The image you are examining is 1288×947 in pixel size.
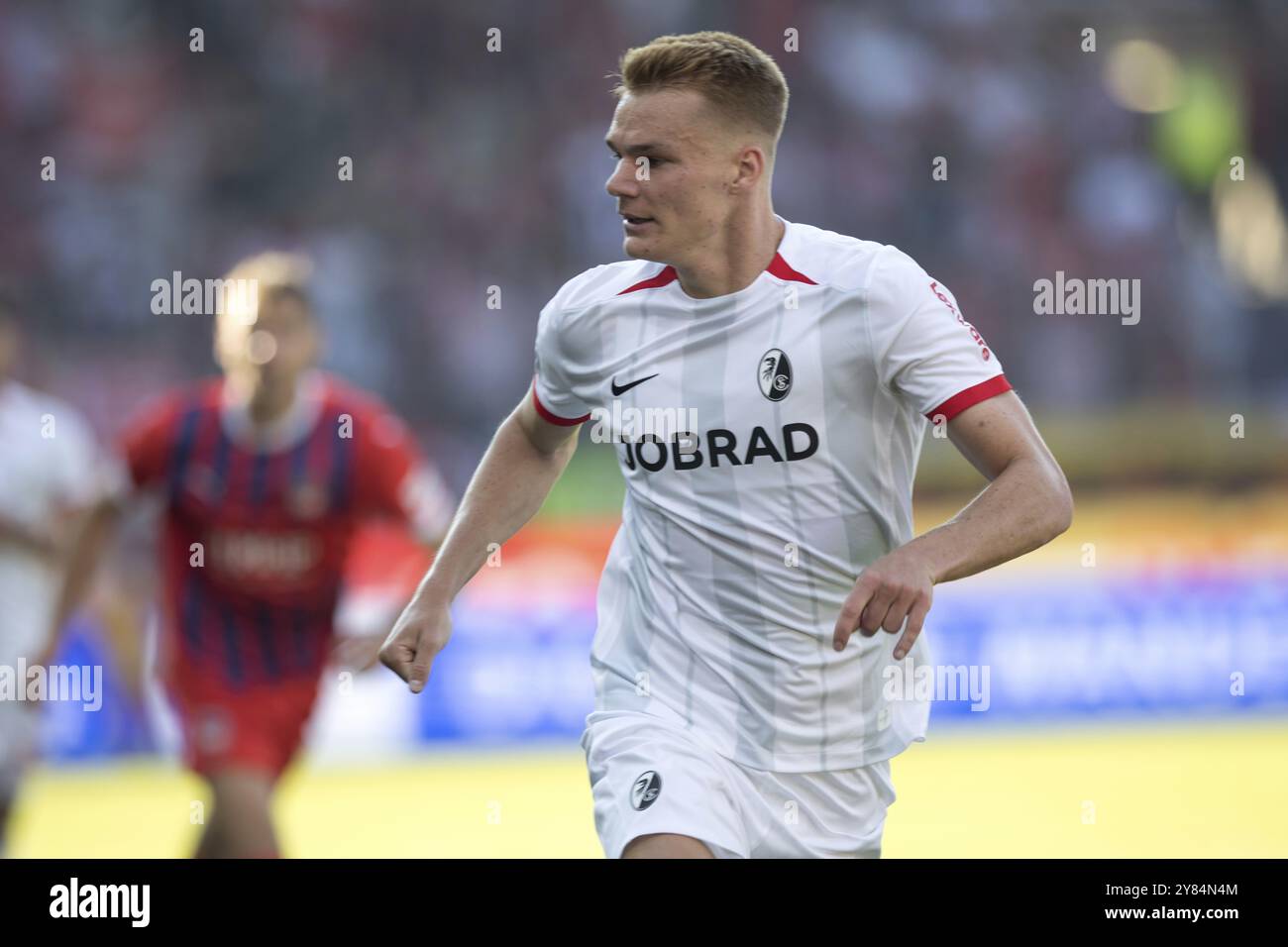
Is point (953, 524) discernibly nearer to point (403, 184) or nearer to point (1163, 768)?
point (1163, 768)

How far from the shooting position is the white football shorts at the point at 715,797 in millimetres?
3434

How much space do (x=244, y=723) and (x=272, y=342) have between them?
1324 mm

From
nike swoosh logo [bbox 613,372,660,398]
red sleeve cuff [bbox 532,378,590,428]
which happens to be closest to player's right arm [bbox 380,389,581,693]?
red sleeve cuff [bbox 532,378,590,428]

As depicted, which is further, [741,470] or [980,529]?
[741,470]

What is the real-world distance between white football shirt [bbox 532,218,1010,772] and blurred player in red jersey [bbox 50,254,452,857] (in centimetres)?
239

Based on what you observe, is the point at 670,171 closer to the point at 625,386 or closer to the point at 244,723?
the point at 625,386

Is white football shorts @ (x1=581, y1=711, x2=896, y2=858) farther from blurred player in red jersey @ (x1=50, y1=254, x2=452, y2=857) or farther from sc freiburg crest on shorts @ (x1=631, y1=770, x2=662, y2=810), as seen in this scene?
blurred player in red jersey @ (x1=50, y1=254, x2=452, y2=857)

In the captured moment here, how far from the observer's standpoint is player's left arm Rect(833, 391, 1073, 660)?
3.03m

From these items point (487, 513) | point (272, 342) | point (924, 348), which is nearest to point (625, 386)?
point (487, 513)

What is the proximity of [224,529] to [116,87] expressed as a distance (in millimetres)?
7932

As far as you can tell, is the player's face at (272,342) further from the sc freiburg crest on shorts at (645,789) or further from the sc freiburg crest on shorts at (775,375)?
the sc freiburg crest on shorts at (645,789)

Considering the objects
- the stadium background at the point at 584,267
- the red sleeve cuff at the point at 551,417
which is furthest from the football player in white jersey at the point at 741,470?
the stadium background at the point at 584,267

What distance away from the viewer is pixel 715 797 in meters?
3.50

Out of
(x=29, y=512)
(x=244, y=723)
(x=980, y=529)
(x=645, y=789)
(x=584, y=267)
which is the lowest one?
(x=244, y=723)
